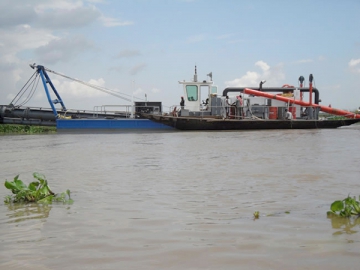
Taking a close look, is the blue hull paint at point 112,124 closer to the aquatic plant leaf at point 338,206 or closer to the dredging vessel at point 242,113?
the dredging vessel at point 242,113

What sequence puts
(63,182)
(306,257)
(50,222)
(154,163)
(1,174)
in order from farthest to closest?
(154,163) → (1,174) → (63,182) → (50,222) → (306,257)

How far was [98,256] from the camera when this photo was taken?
2.97 meters

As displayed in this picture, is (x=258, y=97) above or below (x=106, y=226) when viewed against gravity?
above

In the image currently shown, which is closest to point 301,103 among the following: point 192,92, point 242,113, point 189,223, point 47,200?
point 242,113

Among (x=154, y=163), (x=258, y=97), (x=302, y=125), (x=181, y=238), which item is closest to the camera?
(x=181, y=238)

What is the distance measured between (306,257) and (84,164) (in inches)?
270

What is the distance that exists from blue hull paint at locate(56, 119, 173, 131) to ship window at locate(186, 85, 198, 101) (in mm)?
2065

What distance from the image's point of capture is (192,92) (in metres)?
25.0

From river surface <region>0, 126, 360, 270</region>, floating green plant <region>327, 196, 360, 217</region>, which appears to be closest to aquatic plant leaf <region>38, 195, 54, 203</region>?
river surface <region>0, 126, 360, 270</region>

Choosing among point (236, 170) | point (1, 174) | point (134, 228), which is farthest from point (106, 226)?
point (1, 174)

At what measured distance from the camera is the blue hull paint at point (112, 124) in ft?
83.4

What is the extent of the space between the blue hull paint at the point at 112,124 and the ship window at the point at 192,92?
6.77ft

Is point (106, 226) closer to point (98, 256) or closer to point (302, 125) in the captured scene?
point (98, 256)

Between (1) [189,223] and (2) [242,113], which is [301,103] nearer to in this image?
(2) [242,113]
